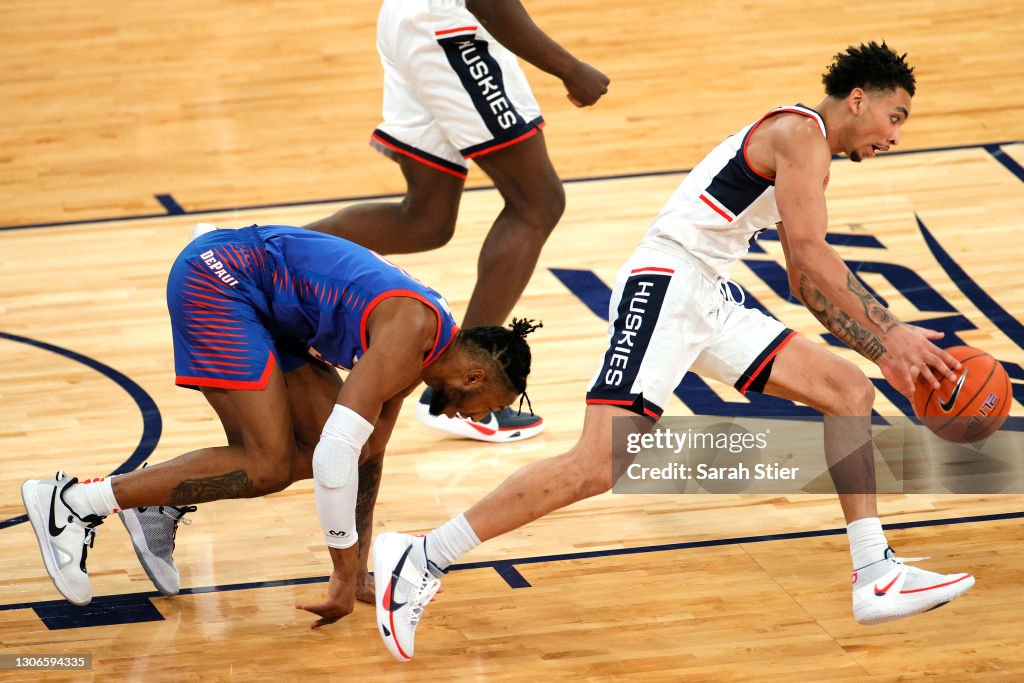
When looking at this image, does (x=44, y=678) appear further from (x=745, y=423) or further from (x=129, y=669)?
(x=745, y=423)

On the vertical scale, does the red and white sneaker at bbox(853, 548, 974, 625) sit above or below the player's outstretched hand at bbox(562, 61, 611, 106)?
below

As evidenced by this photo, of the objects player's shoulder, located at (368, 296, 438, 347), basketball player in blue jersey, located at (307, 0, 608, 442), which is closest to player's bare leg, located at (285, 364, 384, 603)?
player's shoulder, located at (368, 296, 438, 347)

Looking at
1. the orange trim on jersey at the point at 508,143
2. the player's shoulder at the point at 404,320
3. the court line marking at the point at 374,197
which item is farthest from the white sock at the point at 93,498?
the court line marking at the point at 374,197

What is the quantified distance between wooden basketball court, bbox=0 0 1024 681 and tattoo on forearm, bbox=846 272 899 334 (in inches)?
31.0

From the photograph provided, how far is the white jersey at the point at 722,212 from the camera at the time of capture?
426cm

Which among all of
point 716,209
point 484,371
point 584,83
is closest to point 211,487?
point 484,371

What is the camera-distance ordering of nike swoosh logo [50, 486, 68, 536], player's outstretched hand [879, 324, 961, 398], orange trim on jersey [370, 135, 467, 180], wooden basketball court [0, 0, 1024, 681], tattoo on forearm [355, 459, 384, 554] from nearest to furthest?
player's outstretched hand [879, 324, 961, 398], wooden basketball court [0, 0, 1024, 681], nike swoosh logo [50, 486, 68, 536], tattoo on forearm [355, 459, 384, 554], orange trim on jersey [370, 135, 467, 180]

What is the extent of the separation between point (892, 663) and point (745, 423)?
1657 millimetres

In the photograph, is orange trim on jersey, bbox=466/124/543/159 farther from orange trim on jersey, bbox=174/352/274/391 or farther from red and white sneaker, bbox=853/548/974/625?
red and white sneaker, bbox=853/548/974/625

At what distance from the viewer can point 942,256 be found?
6.75 meters

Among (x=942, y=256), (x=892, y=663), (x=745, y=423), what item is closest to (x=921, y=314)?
(x=942, y=256)

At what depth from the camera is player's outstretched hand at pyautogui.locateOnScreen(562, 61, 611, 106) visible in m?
5.12

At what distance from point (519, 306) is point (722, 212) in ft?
7.25

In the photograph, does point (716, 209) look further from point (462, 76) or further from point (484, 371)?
point (462, 76)
